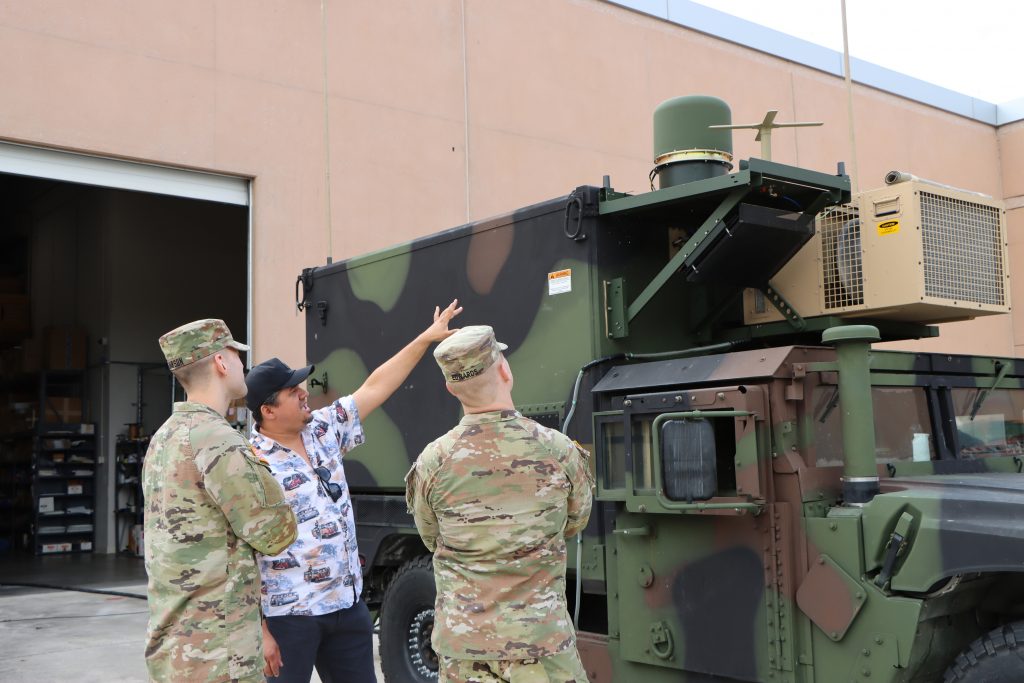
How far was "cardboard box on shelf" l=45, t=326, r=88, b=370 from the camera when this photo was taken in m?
15.6

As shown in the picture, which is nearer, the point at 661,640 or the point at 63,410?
the point at 661,640

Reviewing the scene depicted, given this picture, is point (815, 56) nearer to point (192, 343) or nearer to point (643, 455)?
point (643, 455)

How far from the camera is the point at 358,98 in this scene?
10695 mm

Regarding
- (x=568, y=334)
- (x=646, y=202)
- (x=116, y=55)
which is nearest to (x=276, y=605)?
(x=568, y=334)

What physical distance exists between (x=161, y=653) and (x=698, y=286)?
2.77 m

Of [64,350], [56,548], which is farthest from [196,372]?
[64,350]

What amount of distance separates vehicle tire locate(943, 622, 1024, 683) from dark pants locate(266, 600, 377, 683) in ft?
6.09

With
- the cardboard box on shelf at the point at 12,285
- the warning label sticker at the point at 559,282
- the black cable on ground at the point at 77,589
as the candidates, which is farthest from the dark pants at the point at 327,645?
the cardboard box on shelf at the point at 12,285

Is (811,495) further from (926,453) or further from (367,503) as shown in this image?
(367,503)

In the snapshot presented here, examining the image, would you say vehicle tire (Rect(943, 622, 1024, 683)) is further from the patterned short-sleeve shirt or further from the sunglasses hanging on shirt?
the sunglasses hanging on shirt

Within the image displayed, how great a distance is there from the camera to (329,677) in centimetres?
349

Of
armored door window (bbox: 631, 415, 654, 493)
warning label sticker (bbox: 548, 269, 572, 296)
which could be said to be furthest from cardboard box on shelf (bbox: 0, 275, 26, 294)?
armored door window (bbox: 631, 415, 654, 493)

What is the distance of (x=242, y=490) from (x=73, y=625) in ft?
23.0

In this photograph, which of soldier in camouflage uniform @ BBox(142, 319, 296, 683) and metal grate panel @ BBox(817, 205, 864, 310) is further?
metal grate panel @ BBox(817, 205, 864, 310)
